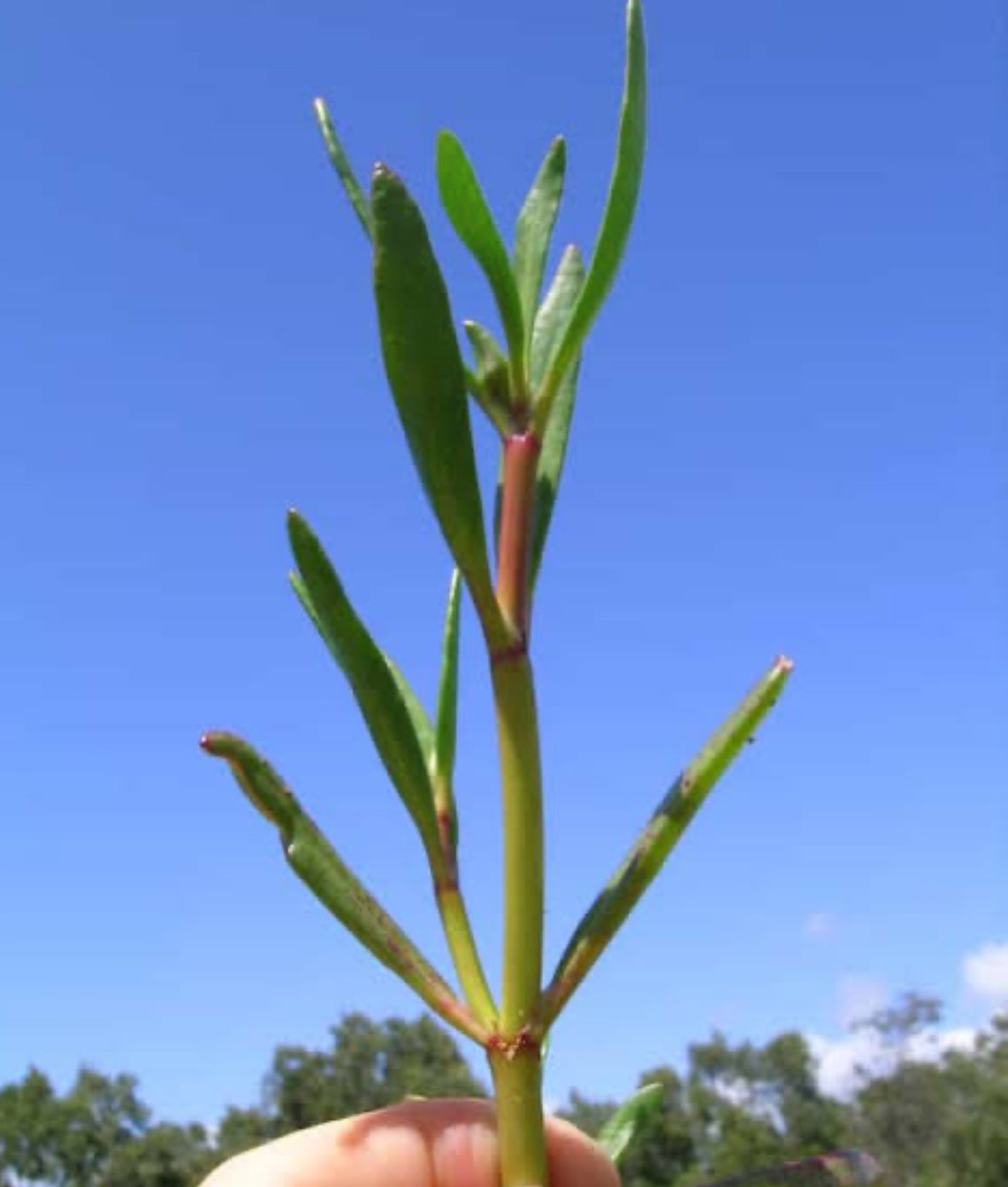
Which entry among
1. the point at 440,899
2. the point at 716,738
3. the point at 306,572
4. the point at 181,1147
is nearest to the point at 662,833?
the point at 716,738

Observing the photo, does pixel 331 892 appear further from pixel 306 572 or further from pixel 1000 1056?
pixel 1000 1056

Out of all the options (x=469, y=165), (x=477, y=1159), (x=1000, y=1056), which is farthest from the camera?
(x=1000, y=1056)

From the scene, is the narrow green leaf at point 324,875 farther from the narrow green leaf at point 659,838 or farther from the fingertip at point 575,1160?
the fingertip at point 575,1160

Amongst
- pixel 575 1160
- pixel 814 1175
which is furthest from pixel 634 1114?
pixel 814 1175

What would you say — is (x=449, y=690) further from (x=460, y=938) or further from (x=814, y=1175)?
(x=814, y=1175)

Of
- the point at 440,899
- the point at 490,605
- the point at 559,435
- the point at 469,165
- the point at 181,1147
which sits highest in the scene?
the point at 181,1147
